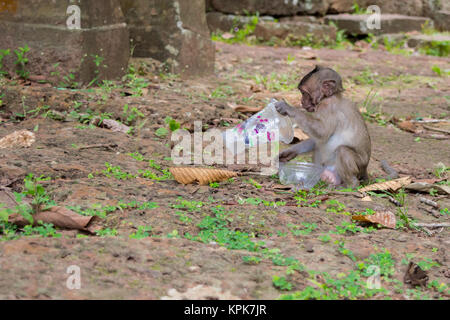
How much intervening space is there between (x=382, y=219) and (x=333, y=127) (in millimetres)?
1158

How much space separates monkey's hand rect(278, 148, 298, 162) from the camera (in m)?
4.80

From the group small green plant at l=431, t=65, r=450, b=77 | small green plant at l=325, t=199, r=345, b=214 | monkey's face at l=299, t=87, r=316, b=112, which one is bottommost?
small green plant at l=325, t=199, r=345, b=214

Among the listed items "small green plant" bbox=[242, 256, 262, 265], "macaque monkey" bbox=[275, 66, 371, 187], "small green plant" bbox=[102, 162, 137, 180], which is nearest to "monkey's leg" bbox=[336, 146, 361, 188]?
"macaque monkey" bbox=[275, 66, 371, 187]

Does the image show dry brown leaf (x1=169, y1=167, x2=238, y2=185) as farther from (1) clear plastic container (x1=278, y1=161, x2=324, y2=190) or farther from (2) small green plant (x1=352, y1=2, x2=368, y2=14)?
(2) small green plant (x1=352, y1=2, x2=368, y2=14)

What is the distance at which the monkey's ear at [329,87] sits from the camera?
4.48m

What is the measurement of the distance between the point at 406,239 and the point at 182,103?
3.10 meters

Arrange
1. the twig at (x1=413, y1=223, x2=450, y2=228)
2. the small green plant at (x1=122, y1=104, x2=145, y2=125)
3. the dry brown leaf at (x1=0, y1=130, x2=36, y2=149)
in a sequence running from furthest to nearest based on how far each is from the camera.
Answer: the small green plant at (x1=122, y1=104, x2=145, y2=125) < the dry brown leaf at (x1=0, y1=130, x2=36, y2=149) < the twig at (x1=413, y1=223, x2=450, y2=228)

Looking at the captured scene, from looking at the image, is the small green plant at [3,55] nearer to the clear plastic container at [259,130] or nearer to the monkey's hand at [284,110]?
the clear plastic container at [259,130]

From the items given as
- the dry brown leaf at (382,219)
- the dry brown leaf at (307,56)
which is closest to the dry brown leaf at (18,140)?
the dry brown leaf at (382,219)

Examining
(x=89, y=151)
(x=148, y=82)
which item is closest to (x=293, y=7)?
(x=148, y=82)

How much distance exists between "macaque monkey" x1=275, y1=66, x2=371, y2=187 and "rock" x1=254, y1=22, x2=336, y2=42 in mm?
6415

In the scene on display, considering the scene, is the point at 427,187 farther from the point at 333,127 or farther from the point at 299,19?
the point at 299,19
